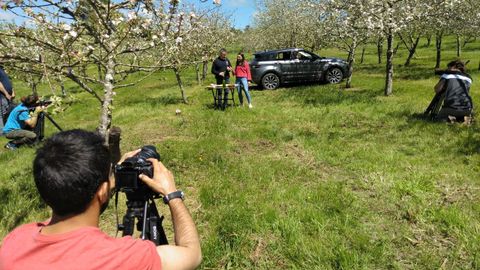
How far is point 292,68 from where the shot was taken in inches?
691

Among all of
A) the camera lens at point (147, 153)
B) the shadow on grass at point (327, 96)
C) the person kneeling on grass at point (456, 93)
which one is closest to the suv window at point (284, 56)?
the shadow on grass at point (327, 96)

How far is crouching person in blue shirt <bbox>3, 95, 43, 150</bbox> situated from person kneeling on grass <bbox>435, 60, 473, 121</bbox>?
31.9ft

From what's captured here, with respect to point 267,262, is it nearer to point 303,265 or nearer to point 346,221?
point 303,265

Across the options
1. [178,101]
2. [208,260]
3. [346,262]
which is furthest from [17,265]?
[178,101]

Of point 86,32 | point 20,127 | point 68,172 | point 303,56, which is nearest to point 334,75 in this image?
point 303,56

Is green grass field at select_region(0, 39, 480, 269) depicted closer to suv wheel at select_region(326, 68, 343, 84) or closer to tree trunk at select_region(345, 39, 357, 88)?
tree trunk at select_region(345, 39, 357, 88)

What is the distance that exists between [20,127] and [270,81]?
1071 centimetres

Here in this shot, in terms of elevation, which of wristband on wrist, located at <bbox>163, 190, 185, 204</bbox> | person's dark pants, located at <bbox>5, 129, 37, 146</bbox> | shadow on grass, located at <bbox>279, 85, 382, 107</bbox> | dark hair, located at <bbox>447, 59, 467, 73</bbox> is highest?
dark hair, located at <bbox>447, 59, 467, 73</bbox>

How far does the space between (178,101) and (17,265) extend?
45.7 feet

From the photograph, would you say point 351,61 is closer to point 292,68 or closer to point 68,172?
point 292,68

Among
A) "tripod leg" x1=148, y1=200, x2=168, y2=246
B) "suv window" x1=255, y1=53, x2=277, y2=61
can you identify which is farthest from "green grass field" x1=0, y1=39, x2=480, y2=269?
"suv window" x1=255, y1=53, x2=277, y2=61

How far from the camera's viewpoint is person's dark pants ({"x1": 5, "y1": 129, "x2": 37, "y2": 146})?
928cm

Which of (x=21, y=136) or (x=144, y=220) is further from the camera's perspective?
(x=21, y=136)

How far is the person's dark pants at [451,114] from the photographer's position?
27.9ft
